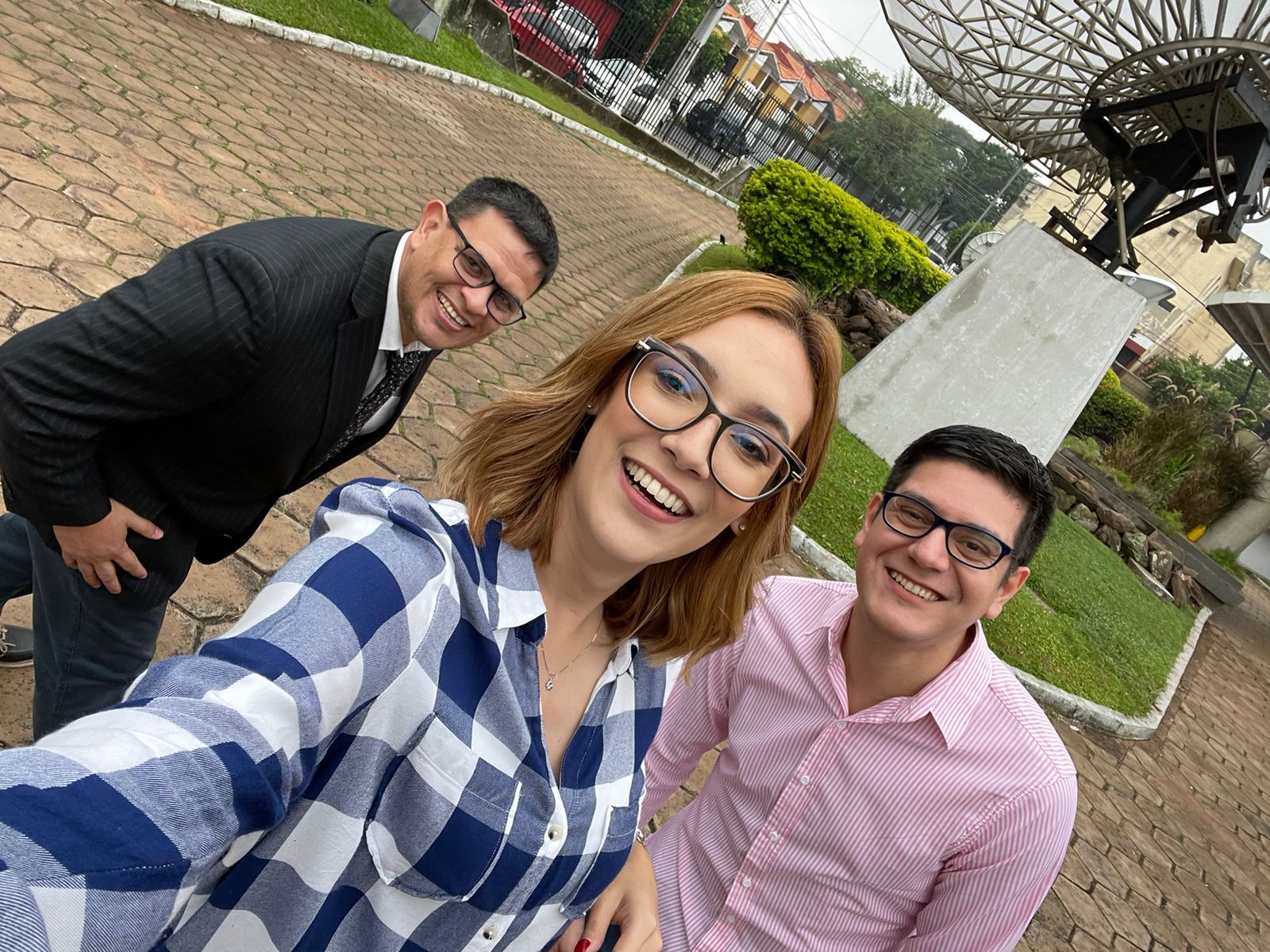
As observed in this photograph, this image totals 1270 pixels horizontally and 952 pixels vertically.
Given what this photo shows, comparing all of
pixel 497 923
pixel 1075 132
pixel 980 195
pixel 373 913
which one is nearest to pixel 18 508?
pixel 373 913

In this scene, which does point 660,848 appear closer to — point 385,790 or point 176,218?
point 385,790

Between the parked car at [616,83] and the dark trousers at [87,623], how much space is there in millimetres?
20851

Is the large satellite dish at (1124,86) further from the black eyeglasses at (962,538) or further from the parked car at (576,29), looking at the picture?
the parked car at (576,29)

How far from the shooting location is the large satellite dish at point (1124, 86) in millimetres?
5516

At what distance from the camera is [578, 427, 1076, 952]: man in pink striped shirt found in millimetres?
1772

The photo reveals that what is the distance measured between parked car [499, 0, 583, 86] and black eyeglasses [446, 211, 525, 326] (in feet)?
63.0

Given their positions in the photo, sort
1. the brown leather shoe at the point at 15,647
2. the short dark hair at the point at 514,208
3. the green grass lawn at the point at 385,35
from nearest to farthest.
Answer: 1. the short dark hair at the point at 514,208
2. the brown leather shoe at the point at 15,647
3. the green grass lawn at the point at 385,35

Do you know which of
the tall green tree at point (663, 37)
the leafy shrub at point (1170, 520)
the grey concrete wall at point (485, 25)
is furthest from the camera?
the tall green tree at point (663, 37)

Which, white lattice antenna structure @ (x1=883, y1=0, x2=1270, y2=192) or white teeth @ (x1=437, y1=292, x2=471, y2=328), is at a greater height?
white lattice antenna structure @ (x1=883, y1=0, x2=1270, y2=192)

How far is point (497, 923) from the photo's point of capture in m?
1.25

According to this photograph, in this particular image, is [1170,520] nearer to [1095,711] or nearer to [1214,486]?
[1214,486]

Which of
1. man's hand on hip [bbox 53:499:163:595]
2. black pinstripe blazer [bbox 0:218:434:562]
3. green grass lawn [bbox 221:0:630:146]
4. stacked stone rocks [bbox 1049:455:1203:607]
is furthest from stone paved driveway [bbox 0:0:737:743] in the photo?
stacked stone rocks [bbox 1049:455:1203:607]

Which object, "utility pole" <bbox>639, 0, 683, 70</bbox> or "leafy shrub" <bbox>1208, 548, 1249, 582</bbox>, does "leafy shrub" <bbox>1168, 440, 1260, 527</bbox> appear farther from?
"utility pole" <bbox>639, 0, 683, 70</bbox>

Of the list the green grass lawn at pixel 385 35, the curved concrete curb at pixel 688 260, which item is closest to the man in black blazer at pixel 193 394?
the curved concrete curb at pixel 688 260
